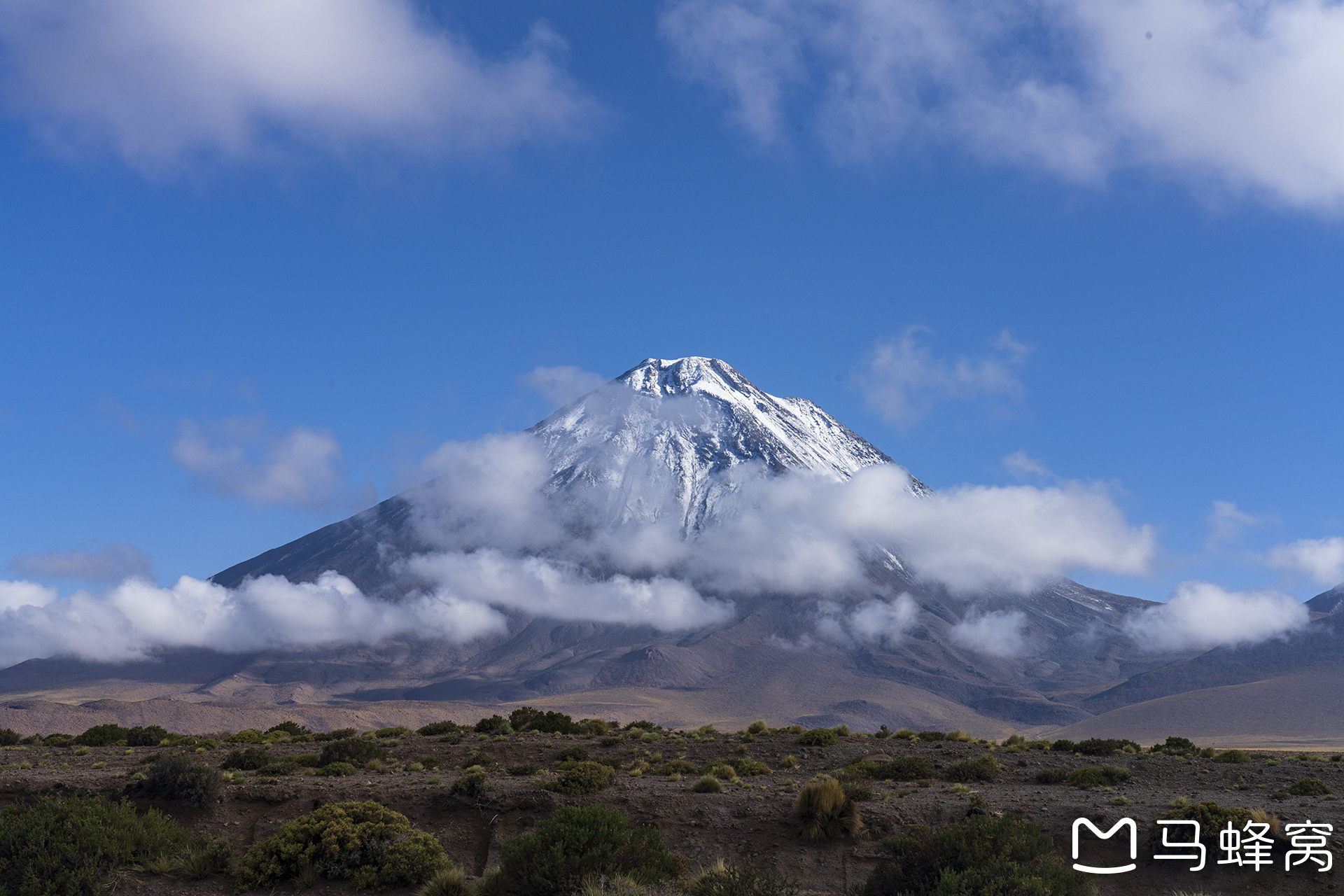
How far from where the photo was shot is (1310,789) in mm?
22078

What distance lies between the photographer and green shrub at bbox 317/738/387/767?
82.4 feet

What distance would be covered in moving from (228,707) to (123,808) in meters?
188

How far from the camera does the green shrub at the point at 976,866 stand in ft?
40.7

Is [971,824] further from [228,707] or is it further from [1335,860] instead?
[228,707]

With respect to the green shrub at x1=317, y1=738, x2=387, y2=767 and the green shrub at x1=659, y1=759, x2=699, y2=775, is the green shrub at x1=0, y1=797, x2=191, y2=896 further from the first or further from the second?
the green shrub at x1=659, y1=759, x2=699, y2=775

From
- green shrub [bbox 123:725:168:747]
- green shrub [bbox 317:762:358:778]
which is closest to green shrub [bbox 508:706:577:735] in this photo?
green shrub [bbox 317:762:358:778]

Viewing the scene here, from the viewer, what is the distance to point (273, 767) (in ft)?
78.4

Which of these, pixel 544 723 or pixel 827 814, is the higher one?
pixel 827 814

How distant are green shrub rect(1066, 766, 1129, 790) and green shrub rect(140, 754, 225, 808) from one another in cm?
1910

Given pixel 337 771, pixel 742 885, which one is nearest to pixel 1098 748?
pixel 742 885

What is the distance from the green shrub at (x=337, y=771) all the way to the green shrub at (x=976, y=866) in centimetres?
1385

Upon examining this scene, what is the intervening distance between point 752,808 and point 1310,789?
1362 cm

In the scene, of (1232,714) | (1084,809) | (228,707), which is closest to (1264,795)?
(1084,809)

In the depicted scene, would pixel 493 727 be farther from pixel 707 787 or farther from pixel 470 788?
pixel 707 787
